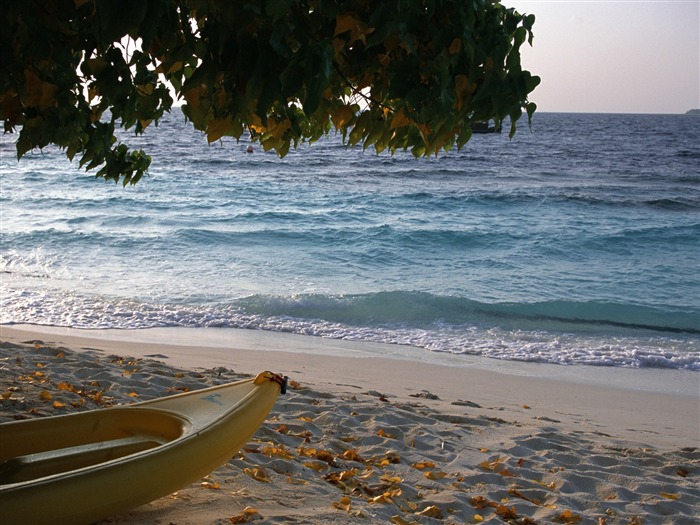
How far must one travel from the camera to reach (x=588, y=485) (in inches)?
189

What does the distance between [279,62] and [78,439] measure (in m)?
2.33

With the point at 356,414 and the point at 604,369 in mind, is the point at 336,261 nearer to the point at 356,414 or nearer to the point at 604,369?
the point at 604,369

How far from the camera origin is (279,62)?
7.13 ft

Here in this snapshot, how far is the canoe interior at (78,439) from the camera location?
334 cm

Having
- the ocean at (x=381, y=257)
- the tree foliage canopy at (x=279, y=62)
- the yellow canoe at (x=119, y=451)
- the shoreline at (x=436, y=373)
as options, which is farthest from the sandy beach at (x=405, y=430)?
the tree foliage canopy at (x=279, y=62)

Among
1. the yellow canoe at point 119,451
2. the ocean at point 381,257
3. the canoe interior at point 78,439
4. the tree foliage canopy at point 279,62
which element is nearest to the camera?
the tree foliage canopy at point 279,62

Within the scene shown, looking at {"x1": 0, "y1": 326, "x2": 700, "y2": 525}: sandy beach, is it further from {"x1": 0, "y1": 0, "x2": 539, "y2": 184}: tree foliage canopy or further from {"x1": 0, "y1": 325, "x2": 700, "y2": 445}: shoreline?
{"x1": 0, "y1": 0, "x2": 539, "y2": 184}: tree foliage canopy

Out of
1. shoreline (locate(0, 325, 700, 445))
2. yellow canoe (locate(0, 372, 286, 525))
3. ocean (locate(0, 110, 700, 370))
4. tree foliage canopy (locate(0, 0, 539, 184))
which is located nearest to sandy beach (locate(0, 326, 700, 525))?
shoreline (locate(0, 325, 700, 445))

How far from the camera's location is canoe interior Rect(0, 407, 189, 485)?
11.0ft

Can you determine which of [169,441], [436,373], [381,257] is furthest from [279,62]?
[381,257]

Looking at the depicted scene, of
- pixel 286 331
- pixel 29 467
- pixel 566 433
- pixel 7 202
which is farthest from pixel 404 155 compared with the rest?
pixel 29 467

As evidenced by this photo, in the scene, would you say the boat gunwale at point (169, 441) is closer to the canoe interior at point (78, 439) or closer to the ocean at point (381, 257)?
the canoe interior at point (78, 439)

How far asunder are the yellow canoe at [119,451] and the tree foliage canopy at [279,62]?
4.44 ft

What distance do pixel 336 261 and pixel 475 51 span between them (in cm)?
1256
